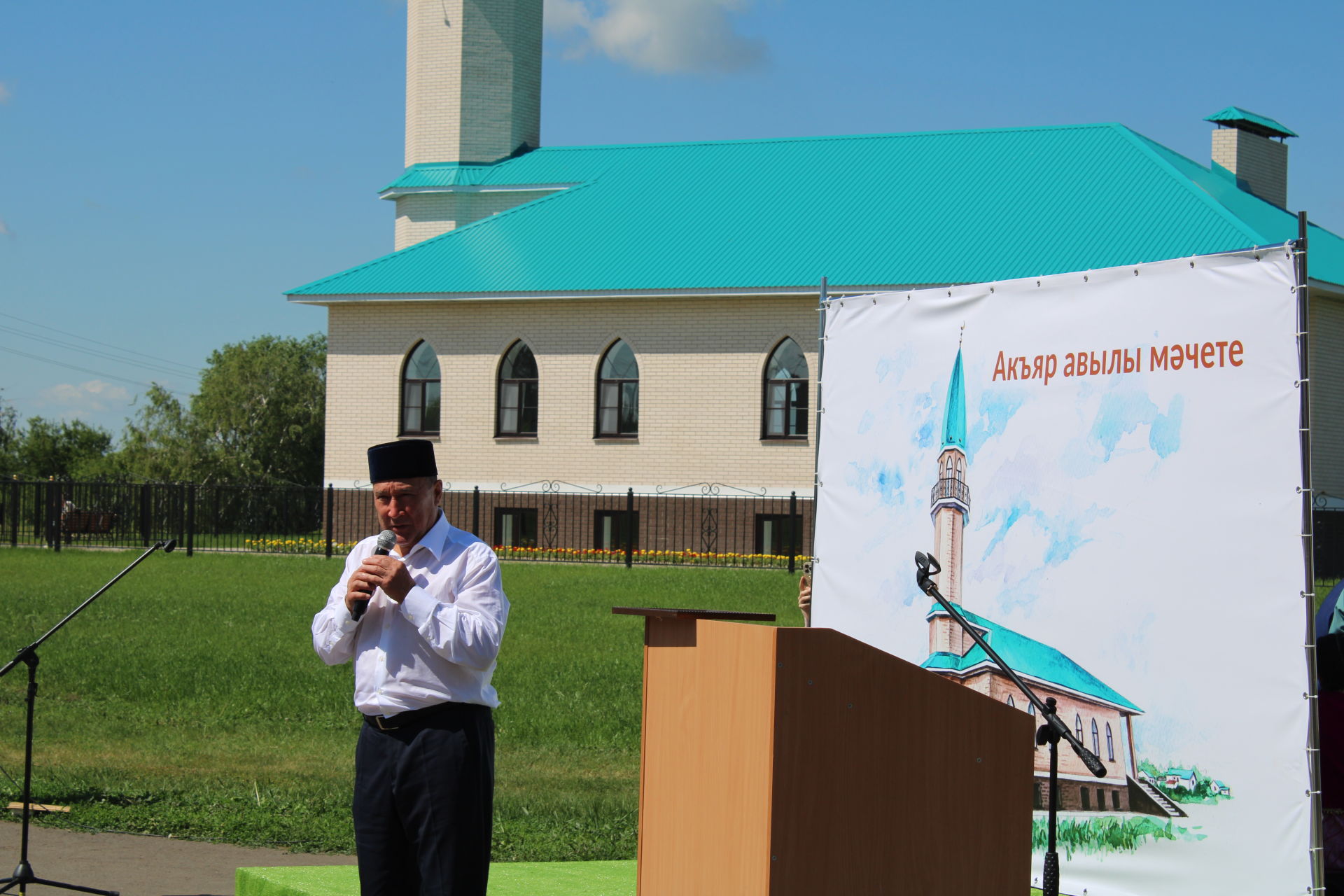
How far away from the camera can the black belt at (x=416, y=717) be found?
15.4 feet

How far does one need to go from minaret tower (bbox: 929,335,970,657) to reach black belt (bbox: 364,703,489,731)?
3.23 m

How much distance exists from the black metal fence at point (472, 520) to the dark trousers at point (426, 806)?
26.7 m

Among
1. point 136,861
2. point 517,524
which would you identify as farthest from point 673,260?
point 136,861

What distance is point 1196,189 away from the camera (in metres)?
31.8

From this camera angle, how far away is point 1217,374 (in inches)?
240

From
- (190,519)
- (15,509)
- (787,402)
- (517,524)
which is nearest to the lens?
(190,519)

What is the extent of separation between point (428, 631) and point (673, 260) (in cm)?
3055

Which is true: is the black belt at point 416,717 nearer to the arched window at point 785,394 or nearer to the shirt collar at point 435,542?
the shirt collar at point 435,542

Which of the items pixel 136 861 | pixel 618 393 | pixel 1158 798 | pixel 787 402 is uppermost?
pixel 618 393

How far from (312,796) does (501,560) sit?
883 inches

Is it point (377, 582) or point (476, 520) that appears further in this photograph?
point (476, 520)

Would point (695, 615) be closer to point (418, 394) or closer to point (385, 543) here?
point (385, 543)

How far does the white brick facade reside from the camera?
34156mm

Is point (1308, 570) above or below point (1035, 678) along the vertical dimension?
above
